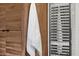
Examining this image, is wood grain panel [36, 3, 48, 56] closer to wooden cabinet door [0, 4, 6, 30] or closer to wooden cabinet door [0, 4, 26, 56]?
wooden cabinet door [0, 4, 26, 56]

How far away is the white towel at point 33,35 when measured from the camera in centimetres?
144

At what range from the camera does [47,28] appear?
1434 mm

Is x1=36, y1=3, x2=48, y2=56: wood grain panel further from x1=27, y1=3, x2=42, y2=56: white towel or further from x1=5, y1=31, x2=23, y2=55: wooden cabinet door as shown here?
x1=5, y1=31, x2=23, y2=55: wooden cabinet door

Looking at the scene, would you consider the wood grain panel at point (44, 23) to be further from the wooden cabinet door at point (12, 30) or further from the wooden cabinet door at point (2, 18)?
the wooden cabinet door at point (2, 18)

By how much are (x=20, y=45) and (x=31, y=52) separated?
10 centimetres

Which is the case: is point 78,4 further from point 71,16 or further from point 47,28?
point 47,28

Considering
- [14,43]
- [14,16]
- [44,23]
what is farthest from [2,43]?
[44,23]

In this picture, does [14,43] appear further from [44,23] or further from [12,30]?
[44,23]

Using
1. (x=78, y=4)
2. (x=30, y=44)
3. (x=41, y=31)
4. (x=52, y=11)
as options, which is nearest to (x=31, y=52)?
(x=30, y=44)

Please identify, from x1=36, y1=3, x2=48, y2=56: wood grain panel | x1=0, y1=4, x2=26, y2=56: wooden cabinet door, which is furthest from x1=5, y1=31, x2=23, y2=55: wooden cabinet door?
x1=36, y1=3, x2=48, y2=56: wood grain panel

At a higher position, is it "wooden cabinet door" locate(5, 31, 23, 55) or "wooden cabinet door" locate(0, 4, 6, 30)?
"wooden cabinet door" locate(0, 4, 6, 30)

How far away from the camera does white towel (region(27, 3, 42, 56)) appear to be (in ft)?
4.74

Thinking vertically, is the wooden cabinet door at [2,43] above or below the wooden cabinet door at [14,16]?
below

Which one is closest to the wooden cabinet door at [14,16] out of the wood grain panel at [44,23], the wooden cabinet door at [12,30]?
the wooden cabinet door at [12,30]
